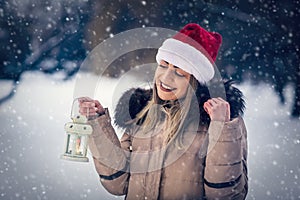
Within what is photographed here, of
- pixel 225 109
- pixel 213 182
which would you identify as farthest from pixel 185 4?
pixel 213 182

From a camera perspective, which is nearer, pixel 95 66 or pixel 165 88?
pixel 165 88

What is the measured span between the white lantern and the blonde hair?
0.78 ft

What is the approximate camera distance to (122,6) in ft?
5.10

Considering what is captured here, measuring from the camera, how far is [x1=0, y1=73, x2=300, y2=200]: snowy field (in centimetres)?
150

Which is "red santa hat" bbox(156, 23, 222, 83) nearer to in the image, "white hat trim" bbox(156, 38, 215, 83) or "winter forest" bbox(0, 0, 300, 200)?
"white hat trim" bbox(156, 38, 215, 83)

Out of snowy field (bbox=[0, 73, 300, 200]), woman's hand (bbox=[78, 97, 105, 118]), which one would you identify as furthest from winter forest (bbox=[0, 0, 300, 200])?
woman's hand (bbox=[78, 97, 105, 118])

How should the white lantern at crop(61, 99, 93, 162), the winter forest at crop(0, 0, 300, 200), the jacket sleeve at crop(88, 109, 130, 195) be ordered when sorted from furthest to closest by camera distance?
the winter forest at crop(0, 0, 300, 200) < the jacket sleeve at crop(88, 109, 130, 195) < the white lantern at crop(61, 99, 93, 162)

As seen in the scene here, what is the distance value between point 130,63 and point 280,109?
634 millimetres

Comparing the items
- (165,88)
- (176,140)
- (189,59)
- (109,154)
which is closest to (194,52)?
(189,59)

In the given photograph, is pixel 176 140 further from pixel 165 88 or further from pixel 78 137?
pixel 78 137

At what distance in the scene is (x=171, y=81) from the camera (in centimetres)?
116

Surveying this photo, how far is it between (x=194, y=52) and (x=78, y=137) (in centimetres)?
43

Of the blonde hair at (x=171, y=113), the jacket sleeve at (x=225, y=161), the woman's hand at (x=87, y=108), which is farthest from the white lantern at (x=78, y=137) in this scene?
the jacket sleeve at (x=225, y=161)

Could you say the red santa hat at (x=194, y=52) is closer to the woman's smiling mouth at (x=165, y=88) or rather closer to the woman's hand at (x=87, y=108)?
the woman's smiling mouth at (x=165, y=88)
